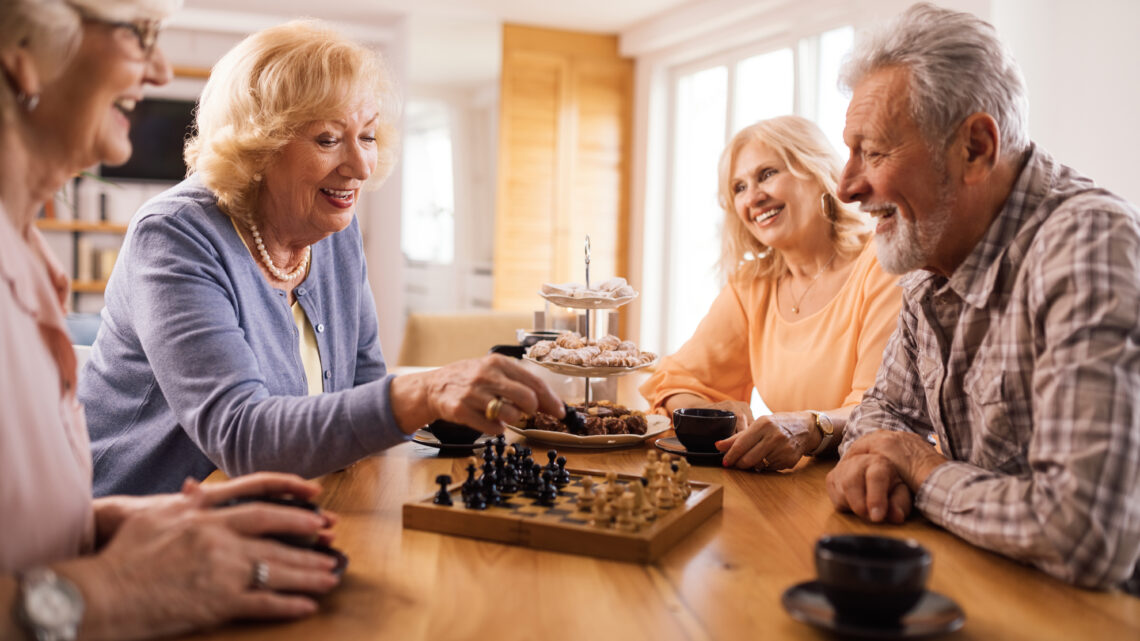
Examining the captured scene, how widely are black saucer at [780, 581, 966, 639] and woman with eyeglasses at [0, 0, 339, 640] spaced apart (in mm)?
487

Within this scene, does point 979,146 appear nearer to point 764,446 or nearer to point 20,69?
point 764,446

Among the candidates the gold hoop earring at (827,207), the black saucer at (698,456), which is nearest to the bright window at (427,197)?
the gold hoop earring at (827,207)

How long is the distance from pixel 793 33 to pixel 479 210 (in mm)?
2690

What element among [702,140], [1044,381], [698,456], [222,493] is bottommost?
[698,456]

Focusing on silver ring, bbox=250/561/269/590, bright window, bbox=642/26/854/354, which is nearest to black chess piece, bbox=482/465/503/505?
silver ring, bbox=250/561/269/590

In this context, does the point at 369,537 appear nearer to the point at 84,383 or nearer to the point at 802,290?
the point at 84,383

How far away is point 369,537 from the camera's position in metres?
1.21

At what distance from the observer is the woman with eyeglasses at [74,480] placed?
85cm

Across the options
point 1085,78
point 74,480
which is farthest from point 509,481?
point 1085,78

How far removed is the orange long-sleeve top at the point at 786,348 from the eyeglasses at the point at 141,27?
59.4 inches

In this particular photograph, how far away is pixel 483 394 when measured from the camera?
4.13 ft

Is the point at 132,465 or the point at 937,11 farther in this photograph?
the point at 132,465

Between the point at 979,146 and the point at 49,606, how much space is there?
4.23 feet

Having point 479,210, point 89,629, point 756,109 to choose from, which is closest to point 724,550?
point 89,629
